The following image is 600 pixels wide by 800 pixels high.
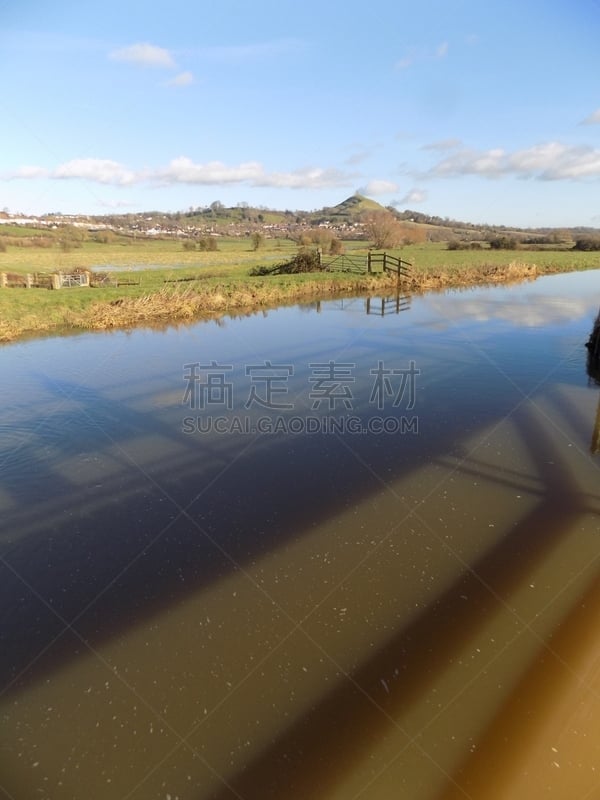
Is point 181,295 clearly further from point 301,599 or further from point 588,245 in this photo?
point 588,245

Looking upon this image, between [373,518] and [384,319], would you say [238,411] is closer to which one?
[373,518]

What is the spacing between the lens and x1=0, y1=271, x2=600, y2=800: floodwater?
286 centimetres

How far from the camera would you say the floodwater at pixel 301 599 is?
286 centimetres

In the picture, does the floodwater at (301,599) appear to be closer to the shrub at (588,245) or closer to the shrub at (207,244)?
the shrub at (207,244)

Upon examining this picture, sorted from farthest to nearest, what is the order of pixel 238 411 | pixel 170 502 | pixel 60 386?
pixel 60 386
pixel 238 411
pixel 170 502

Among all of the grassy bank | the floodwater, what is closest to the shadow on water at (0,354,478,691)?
the floodwater

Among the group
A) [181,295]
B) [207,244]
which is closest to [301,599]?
[181,295]

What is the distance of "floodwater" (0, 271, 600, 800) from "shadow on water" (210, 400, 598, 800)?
1 cm

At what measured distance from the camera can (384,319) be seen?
18.1 metres

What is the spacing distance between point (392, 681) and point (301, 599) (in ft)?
3.35

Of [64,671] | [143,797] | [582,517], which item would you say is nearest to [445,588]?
[582,517]

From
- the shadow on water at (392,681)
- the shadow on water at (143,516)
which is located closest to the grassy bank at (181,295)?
the shadow on water at (143,516)

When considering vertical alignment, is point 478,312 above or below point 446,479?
above

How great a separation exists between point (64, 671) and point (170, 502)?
2347 mm
